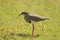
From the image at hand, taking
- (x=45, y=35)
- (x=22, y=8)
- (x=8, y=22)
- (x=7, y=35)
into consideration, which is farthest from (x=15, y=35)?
(x=22, y=8)

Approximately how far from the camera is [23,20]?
14.9 metres

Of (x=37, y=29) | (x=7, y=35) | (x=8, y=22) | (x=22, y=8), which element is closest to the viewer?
(x=7, y=35)

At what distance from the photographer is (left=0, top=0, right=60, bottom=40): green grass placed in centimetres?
1254

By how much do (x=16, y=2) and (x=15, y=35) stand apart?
310 inches

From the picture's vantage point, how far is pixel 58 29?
44.4 feet

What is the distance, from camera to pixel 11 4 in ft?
63.2

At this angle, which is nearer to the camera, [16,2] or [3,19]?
[3,19]

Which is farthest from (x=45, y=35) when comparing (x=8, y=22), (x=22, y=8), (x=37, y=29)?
(x=22, y=8)

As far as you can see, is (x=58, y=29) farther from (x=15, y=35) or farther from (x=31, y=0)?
(x=31, y=0)

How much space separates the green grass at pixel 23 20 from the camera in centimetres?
1254

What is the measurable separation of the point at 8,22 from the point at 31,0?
720 centimetres

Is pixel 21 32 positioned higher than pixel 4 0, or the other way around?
pixel 4 0

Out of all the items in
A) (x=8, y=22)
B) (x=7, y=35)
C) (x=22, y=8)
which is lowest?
(x=7, y=35)

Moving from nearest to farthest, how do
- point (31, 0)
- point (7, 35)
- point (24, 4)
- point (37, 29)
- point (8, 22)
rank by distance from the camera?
point (7, 35)
point (37, 29)
point (8, 22)
point (24, 4)
point (31, 0)
